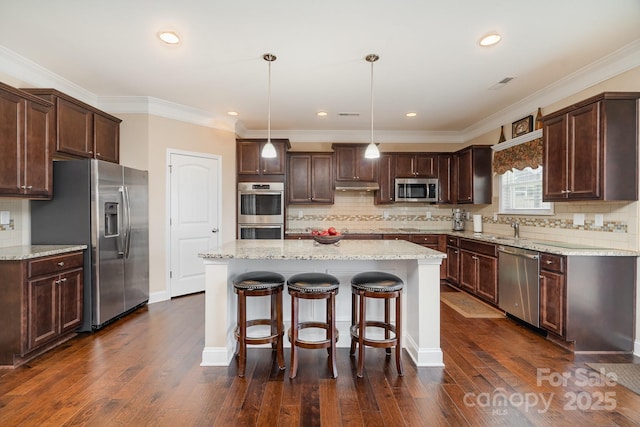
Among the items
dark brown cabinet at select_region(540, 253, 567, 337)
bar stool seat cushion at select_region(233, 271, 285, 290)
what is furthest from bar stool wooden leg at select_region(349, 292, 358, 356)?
dark brown cabinet at select_region(540, 253, 567, 337)

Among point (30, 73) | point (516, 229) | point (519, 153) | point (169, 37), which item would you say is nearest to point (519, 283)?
point (516, 229)

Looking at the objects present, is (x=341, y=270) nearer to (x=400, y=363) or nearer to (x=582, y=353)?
(x=400, y=363)

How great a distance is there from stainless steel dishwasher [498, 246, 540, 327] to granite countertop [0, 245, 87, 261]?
4.46 m

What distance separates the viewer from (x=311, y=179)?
556 cm

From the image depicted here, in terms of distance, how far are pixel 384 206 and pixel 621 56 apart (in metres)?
3.68

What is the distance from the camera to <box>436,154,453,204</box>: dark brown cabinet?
5656 millimetres

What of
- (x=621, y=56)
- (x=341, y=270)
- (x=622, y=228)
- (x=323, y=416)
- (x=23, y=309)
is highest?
(x=621, y=56)

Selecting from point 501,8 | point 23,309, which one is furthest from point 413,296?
point 23,309

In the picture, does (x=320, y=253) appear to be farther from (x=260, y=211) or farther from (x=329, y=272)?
(x=260, y=211)

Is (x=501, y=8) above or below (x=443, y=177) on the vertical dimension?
above

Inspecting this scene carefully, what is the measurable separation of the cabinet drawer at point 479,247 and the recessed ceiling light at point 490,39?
2320 millimetres

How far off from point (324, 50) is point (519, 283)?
3.12 m

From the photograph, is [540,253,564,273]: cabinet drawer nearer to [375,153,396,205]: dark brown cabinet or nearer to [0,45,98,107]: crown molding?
[375,153,396,205]: dark brown cabinet

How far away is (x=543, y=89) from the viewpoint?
381 centimetres
